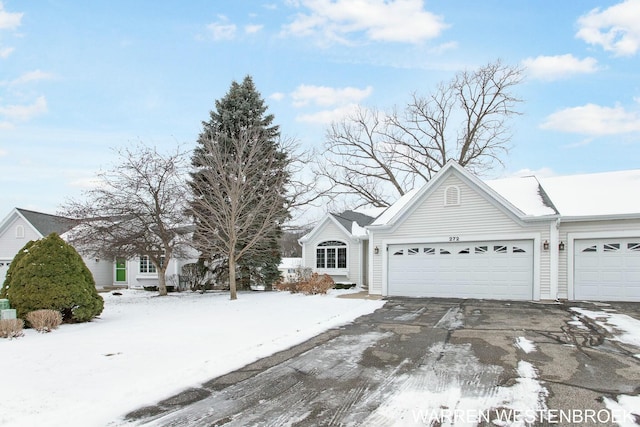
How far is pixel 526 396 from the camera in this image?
4.47m

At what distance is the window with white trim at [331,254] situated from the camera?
20.6 m

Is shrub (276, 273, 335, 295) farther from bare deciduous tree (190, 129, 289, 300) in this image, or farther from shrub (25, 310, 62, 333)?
shrub (25, 310, 62, 333)

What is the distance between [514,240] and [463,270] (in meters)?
2.00

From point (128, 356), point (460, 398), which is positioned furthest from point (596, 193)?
point (128, 356)

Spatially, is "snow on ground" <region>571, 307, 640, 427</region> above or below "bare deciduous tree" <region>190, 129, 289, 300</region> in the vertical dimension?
below

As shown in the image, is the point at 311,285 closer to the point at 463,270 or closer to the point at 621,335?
the point at 463,270

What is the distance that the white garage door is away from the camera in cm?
1362

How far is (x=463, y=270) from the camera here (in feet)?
47.3

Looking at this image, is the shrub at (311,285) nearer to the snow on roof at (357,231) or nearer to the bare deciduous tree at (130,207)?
the snow on roof at (357,231)

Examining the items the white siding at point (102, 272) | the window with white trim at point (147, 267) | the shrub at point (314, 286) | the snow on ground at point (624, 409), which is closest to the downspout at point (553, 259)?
the shrub at point (314, 286)

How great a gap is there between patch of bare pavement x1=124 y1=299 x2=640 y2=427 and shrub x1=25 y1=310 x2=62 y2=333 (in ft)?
17.4

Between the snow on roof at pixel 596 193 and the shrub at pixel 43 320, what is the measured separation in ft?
48.9

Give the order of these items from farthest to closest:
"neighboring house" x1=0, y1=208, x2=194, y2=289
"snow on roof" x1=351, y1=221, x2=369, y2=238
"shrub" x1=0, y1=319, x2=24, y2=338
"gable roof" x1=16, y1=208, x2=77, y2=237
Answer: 1. "gable roof" x1=16, y1=208, x2=77, y2=237
2. "neighboring house" x1=0, y1=208, x2=194, y2=289
3. "snow on roof" x1=351, y1=221, x2=369, y2=238
4. "shrub" x1=0, y1=319, x2=24, y2=338

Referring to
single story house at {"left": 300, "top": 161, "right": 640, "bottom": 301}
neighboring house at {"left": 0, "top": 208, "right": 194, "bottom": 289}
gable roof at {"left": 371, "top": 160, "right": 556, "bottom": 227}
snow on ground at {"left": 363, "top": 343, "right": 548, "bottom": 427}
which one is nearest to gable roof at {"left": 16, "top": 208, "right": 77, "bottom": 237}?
neighboring house at {"left": 0, "top": 208, "right": 194, "bottom": 289}
